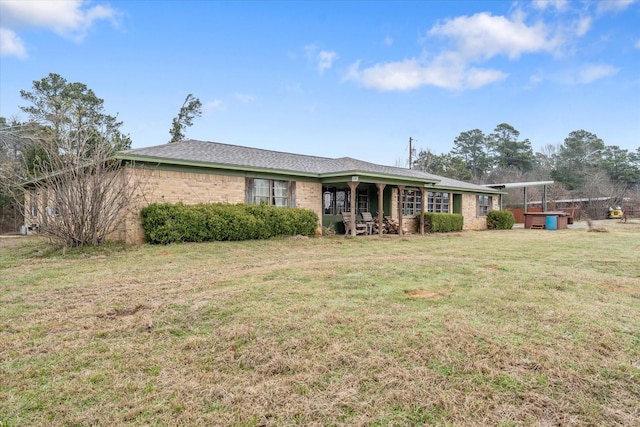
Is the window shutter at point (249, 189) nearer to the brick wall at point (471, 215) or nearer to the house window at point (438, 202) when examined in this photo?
the house window at point (438, 202)

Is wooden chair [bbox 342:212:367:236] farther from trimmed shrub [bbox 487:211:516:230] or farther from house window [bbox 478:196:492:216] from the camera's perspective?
trimmed shrub [bbox 487:211:516:230]

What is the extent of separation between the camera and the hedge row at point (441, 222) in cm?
1708

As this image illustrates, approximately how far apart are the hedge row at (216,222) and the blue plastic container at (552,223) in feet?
47.0

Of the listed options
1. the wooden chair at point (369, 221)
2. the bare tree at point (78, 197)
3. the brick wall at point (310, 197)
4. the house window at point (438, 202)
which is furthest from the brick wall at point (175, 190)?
the house window at point (438, 202)

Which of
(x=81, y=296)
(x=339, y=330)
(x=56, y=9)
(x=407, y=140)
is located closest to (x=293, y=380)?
(x=339, y=330)

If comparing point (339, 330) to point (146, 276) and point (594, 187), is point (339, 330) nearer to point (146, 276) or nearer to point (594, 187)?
point (146, 276)

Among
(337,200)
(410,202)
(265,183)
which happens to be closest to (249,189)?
(265,183)

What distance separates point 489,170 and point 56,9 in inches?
1958

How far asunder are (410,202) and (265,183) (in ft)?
25.7

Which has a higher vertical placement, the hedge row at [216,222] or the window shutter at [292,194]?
the window shutter at [292,194]

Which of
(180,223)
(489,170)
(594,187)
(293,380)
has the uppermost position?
(489,170)

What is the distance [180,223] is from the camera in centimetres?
1019

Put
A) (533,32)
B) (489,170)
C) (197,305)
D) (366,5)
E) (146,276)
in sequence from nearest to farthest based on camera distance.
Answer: (197,305)
(146,276)
(366,5)
(533,32)
(489,170)

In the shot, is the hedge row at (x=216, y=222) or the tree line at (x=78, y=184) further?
the hedge row at (x=216, y=222)
